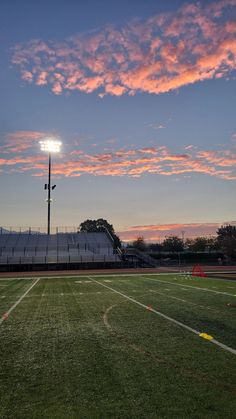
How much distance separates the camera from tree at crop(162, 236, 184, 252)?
11576 centimetres

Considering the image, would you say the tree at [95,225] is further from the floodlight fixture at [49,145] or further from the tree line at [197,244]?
the floodlight fixture at [49,145]

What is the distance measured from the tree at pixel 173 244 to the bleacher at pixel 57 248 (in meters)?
53.3

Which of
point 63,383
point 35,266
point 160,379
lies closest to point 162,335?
point 160,379

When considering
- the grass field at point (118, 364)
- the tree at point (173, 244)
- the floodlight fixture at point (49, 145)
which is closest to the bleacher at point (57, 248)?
the floodlight fixture at point (49, 145)

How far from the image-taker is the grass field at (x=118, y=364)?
4.36 m

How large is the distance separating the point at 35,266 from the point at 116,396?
43389 mm

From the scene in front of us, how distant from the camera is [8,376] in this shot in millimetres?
5504

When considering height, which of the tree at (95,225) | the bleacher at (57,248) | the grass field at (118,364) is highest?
the tree at (95,225)

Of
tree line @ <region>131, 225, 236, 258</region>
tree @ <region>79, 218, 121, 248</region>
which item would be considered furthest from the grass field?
tree @ <region>79, 218, 121, 248</region>

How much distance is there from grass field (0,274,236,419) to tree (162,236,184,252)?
346ft

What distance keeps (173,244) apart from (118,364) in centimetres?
11805

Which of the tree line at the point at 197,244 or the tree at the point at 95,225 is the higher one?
the tree at the point at 95,225

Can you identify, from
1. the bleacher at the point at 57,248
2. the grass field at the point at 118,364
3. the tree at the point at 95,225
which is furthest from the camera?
the tree at the point at 95,225

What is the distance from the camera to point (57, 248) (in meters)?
58.8
